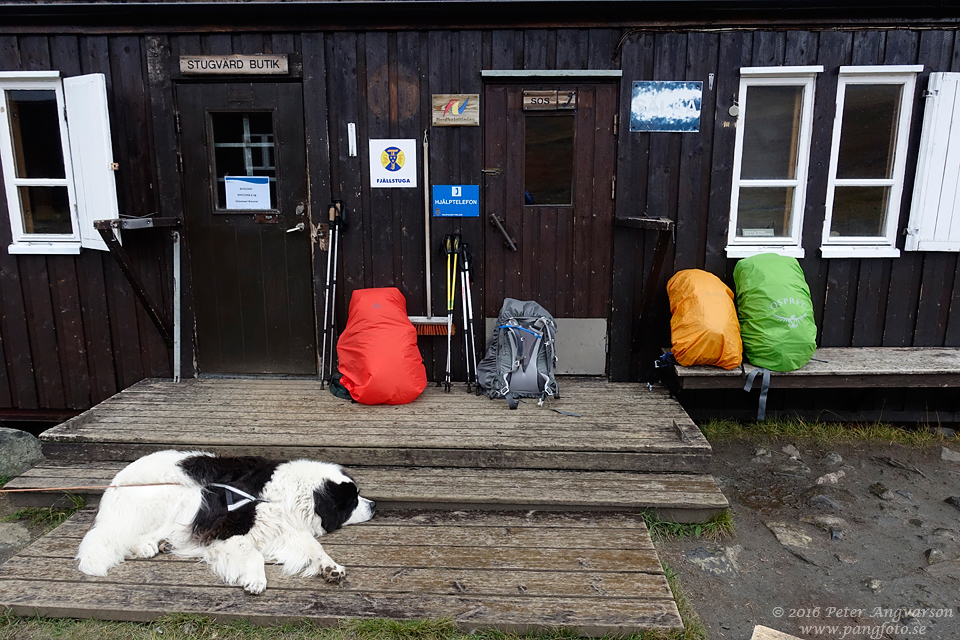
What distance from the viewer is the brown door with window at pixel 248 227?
15.3 feet

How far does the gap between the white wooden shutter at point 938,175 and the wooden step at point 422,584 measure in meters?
3.37

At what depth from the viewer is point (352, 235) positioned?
15.8ft

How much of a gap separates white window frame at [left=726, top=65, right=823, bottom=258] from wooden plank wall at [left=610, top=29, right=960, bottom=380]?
63 millimetres

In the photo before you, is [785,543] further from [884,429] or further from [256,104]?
[256,104]

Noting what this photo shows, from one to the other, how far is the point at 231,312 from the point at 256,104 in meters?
1.62

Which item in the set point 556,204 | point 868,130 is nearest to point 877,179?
point 868,130

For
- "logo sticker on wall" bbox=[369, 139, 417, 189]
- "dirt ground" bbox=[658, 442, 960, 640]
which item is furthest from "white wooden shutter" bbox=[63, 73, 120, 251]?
"dirt ground" bbox=[658, 442, 960, 640]

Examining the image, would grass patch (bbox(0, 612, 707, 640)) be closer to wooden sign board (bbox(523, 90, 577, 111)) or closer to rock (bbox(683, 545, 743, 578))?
rock (bbox(683, 545, 743, 578))

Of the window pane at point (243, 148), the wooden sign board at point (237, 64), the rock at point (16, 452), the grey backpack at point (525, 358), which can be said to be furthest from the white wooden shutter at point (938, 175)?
the rock at point (16, 452)

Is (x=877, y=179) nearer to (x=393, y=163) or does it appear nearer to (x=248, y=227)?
(x=393, y=163)

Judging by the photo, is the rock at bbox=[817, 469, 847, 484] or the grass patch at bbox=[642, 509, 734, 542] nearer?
the grass patch at bbox=[642, 509, 734, 542]

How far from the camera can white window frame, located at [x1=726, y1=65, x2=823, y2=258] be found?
15.0 feet

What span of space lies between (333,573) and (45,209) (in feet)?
13.1

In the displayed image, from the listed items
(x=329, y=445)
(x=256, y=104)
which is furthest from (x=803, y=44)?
(x=329, y=445)
